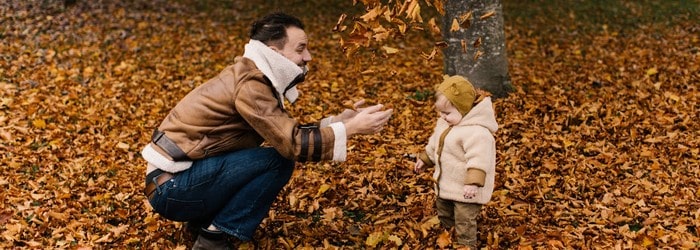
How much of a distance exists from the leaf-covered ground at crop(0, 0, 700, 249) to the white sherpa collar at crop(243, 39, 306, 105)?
66cm

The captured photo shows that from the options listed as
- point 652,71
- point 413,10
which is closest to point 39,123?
point 413,10

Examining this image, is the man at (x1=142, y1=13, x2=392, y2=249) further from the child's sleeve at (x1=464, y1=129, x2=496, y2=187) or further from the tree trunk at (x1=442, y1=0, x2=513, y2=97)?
the tree trunk at (x1=442, y1=0, x2=513, y2=97)

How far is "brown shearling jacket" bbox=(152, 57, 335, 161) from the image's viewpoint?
10.2 feet

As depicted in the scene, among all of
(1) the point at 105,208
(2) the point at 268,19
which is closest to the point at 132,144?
(1) the point at 105,208

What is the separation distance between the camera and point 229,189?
11.3ft

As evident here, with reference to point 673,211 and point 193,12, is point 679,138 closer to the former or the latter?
point 673,211

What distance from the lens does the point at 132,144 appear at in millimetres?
5668

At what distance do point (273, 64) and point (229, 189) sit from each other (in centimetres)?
76

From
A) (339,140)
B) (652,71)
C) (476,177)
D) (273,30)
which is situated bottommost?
(652,71)

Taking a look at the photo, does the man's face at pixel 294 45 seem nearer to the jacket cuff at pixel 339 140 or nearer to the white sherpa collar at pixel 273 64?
the white sherpa collar at pixel 273 64

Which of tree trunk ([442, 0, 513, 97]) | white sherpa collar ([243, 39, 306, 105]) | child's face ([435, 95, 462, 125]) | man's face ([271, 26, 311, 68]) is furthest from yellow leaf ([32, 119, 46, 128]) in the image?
child's face ([435, 95, 462, 125])

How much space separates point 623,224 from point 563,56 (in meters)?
4.55

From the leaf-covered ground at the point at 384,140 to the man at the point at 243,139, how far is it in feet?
1.77

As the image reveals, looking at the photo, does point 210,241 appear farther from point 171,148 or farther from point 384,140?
point 384,140
